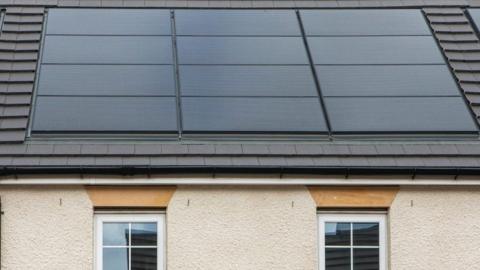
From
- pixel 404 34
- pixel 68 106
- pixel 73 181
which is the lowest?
pixel 73 181

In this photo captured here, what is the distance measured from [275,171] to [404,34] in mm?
4260

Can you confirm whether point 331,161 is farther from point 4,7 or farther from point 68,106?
point 4,7

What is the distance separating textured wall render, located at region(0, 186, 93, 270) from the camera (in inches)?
600

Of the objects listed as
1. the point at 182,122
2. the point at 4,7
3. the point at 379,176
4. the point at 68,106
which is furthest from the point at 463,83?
the point at 4,7

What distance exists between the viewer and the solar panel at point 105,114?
16016mm

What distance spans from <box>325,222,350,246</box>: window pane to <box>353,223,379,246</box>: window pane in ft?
0.32

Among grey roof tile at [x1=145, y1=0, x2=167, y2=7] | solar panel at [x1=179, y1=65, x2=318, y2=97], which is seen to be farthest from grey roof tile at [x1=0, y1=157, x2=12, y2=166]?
grey roof tile at [x1=145, y1=0, x2=167, y2=7]

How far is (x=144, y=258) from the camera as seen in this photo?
15.6 m

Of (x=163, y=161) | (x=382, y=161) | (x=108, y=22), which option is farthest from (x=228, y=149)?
(x=108, y=22)

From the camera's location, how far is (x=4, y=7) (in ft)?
61.6

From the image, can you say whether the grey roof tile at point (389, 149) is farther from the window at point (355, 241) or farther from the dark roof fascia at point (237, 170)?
the window at point (355, 241)

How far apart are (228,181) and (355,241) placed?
1747 millimetres

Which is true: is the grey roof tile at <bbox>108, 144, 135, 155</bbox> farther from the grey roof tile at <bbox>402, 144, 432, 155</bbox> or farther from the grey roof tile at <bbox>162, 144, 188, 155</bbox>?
the grey roof tile at <bbox>402, 144, 432, 155</bbox>

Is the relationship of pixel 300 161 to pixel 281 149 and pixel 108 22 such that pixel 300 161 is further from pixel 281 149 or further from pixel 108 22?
pixel 108 22
